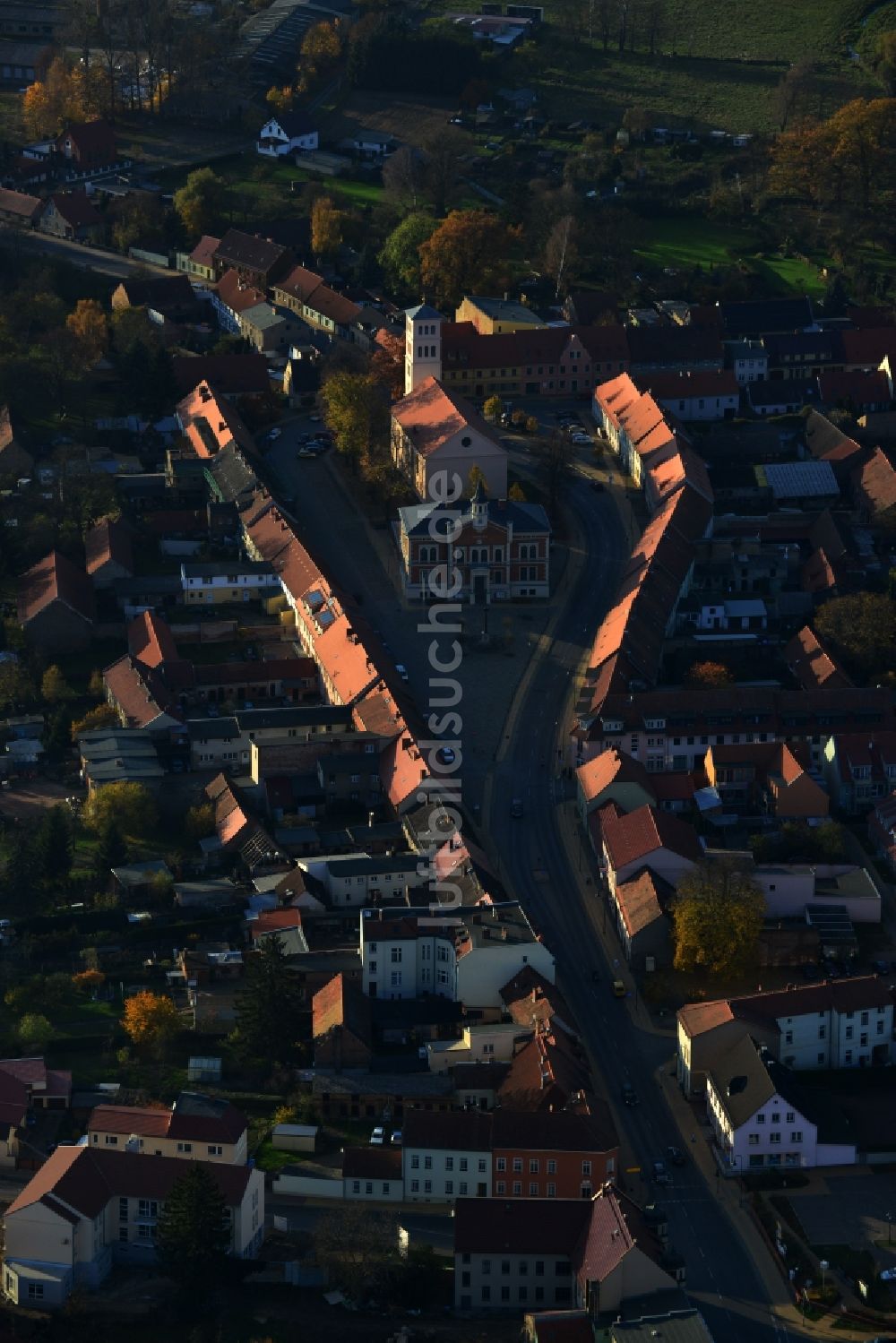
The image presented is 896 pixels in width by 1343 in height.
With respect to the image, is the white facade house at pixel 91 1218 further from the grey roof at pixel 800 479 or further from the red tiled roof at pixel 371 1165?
the grey roof at pixel 800 479

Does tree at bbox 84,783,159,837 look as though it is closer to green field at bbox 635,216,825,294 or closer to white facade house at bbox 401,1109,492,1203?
white facade house at bbox 401,1109,492,1203

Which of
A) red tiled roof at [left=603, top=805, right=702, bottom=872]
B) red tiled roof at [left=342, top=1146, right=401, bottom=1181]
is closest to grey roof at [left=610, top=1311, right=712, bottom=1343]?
red tiled roof at [left=342, top=1146, right=401, bottom=1181]

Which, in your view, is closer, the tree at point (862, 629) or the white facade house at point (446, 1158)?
the white facade house at point (446, 1158)

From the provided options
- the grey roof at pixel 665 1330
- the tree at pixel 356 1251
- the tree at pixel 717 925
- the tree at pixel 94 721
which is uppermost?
the tree at pixel 717 925

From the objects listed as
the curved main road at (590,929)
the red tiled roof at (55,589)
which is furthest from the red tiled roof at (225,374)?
the red tiled roof at (55,589)

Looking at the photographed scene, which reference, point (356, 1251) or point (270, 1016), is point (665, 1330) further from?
point (270, 1016)

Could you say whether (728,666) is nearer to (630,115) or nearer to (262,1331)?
(262,1331)

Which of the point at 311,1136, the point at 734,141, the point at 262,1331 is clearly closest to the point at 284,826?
the point at 311,1136

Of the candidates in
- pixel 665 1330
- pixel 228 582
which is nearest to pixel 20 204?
pixel 228 582
